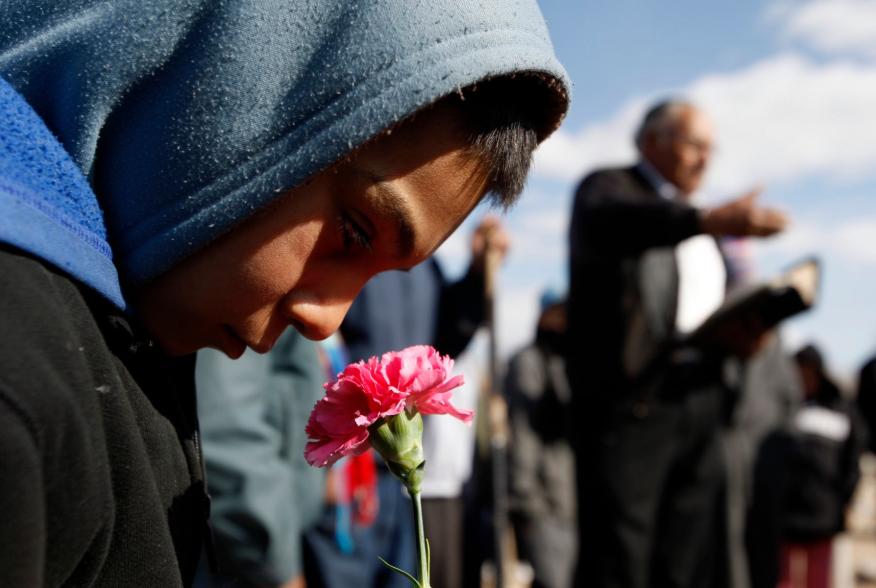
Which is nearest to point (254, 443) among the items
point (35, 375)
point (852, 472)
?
point (35, 375)

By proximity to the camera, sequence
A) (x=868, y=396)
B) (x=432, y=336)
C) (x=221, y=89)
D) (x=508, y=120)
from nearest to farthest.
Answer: (x=221, y=89) < (x=508, y=120) < (x=432, y=336) < (x=868, y=396)

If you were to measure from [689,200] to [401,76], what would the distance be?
3549 mm

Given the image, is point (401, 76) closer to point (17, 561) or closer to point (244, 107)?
point (244, 107)

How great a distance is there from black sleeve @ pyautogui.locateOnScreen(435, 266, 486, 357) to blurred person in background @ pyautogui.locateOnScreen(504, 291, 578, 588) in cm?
131

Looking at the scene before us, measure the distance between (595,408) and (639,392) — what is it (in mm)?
199

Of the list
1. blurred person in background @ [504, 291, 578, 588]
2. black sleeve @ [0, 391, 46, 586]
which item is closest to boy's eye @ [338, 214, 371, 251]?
black sleeve @ [0, 391, 46, 586]

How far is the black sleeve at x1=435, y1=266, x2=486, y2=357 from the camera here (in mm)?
4281

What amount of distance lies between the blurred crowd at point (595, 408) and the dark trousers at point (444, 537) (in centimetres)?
1

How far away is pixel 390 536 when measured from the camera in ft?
12.0

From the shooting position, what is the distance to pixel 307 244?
3.56ft

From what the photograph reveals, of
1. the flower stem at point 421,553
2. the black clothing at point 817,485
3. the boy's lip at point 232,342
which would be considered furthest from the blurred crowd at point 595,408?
the black clothing at point 817,485

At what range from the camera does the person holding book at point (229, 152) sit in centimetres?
104

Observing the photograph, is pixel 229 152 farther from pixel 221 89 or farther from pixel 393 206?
pixel 393 206

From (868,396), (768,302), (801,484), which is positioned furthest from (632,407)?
(868,396)
